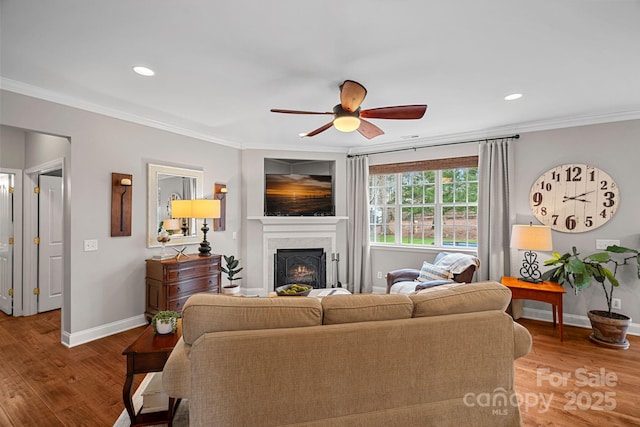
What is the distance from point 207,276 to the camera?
12.7 feet

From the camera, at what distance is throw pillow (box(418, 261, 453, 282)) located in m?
3.62

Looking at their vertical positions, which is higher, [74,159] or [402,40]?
[402,40]

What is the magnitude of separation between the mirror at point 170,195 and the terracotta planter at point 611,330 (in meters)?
4.97

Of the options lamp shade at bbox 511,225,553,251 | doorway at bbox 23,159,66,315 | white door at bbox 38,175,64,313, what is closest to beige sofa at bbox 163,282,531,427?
lamp shade at bbox 511,225,553,251

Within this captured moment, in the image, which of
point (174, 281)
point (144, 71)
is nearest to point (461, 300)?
point (144, 71)

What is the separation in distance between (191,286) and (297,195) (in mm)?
2170

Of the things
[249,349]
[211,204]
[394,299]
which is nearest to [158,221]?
[211,204]

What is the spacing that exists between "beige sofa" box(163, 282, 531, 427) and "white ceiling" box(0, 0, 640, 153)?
165 centimetres

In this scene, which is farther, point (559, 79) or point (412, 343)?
point (559, 79)

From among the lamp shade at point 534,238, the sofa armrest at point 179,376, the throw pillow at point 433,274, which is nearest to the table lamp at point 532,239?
the lamp shade at point 534,238

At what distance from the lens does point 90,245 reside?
3.15 m

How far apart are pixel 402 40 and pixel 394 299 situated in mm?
1705

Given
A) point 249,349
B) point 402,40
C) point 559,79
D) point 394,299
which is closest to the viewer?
point 249,349

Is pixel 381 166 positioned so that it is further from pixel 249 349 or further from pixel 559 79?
pixel 249 349
